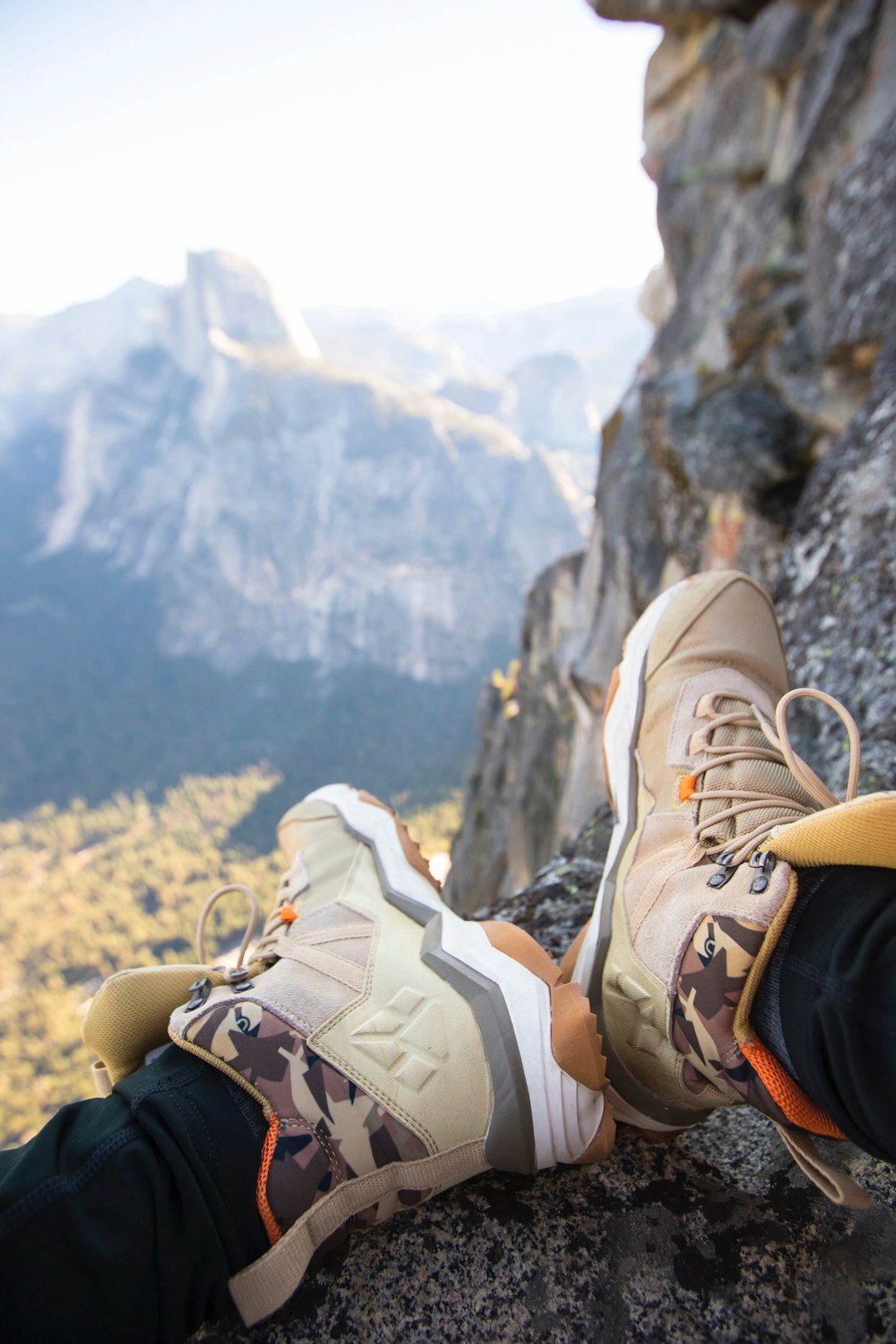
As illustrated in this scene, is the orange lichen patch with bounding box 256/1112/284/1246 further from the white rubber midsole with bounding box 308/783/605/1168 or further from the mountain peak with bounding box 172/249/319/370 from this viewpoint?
the mountain peak with bounding box 172/249/319/370

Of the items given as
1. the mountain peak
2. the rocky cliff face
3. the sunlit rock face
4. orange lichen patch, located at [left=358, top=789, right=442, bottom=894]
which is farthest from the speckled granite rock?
the mountain peak

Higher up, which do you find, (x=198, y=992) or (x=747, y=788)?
(x=747, y=788)

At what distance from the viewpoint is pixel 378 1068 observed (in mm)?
1234

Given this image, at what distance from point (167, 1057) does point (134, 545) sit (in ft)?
385

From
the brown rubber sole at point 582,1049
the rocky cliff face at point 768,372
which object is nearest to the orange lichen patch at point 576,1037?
the brown rubber sole at point 582,1049

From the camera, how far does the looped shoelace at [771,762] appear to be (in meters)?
1.33

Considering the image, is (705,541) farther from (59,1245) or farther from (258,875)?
(258,875)

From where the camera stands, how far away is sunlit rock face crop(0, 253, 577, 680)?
94.9 m

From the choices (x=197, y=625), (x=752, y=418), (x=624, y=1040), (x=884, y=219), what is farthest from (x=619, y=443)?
(x=197, y=625)

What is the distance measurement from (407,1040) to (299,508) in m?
104

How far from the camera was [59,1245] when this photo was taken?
91cm
